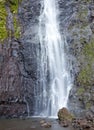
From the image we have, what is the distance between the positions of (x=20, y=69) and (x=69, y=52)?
580 centimetres

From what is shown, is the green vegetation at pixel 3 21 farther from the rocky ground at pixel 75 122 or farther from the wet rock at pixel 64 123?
the wet rock at pixel 64 123

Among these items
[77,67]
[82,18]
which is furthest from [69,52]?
[82,18]

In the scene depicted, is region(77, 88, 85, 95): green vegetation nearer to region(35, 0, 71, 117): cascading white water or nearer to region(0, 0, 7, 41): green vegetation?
region(35, 0, 71, 117): cascading white water

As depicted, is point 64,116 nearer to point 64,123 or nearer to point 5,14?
point 64,123

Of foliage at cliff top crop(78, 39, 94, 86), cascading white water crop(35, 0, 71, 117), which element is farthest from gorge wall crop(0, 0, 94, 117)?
cascading white water crop(35, 0, 71, 117)

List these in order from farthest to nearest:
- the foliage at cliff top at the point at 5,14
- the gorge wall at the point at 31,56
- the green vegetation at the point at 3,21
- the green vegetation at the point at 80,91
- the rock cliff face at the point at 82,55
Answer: the foliage at cliff top at the point at 5,14, the green vegetation at the point at 3,21, the gorge wall at the point at 31,56, the green vegetation at the point at 80,91, the rock cliff face at the point at 82,55

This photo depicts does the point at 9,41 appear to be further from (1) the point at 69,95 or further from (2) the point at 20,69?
(1) the point at 69,95

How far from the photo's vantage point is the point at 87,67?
3641cm

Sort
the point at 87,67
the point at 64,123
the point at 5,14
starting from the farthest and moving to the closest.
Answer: the point at 5,14 < the point at 87,67 < the point at 64,123

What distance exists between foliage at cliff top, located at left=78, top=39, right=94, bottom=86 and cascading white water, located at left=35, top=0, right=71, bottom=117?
153 centimetres

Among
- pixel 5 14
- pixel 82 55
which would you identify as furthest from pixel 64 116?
pixel 5 14

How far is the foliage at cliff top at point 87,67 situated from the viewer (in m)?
35.7

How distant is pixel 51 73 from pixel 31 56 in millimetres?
2939

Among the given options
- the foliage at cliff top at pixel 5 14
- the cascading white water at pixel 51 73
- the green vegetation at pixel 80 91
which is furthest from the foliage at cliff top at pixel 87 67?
the foliage at cliff top at pixel 5 14
